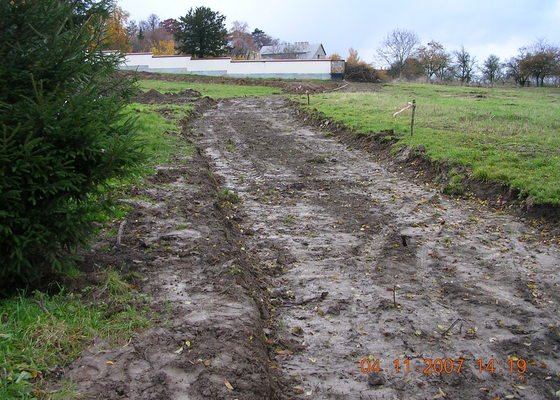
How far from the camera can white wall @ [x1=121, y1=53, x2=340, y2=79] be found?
43219mm

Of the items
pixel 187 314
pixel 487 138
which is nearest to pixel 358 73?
pixel 487 138

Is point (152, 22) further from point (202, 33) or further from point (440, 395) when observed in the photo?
point (440, 395)

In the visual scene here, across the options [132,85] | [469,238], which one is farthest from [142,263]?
[469,238]

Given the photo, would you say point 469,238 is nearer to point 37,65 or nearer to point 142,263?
point 142,263

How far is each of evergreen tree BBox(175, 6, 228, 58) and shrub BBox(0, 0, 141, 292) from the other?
170ft

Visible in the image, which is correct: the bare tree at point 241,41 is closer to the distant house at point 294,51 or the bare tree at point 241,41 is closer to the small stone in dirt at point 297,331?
the distant house at point 294,51

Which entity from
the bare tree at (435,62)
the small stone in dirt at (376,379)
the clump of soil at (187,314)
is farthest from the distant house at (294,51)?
the small stone in dirt at (376,379)

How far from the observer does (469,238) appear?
676cm

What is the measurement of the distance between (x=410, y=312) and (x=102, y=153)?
10.7 ft

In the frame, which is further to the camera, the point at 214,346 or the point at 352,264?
the point at 352,264

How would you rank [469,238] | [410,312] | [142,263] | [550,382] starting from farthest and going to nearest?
[469,238] < [142,263] < [410,312] < [550,382]

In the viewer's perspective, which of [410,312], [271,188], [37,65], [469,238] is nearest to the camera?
[37,65]

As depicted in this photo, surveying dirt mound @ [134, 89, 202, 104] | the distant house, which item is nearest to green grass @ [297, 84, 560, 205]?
dirt mound @ [134, 89, 202, 104]
